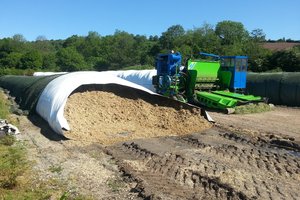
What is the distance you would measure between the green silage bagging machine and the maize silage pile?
4266mm

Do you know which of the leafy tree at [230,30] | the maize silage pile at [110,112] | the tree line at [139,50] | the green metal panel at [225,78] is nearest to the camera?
the maize silage pile at [110,112]

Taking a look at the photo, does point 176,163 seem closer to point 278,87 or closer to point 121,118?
point 121,118

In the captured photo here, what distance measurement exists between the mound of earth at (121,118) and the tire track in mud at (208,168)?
3.61 feet

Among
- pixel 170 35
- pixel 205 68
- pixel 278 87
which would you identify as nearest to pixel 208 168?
pixel 205 68

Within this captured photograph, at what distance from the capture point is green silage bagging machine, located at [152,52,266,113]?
1762cm

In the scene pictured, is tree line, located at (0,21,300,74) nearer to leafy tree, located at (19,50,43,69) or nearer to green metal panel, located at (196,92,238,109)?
leafy tree, located at (19,50,43,69)

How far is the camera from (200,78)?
18.0 metres

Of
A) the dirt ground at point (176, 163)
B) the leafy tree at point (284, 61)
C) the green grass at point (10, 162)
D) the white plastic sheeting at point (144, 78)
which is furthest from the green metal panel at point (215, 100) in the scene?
the leafy tree at point (284, 61)

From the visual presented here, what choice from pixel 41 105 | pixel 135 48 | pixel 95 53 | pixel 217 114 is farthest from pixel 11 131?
pixel 95 53

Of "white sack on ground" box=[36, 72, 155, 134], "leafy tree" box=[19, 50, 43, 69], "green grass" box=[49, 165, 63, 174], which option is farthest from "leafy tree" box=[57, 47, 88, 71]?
"green grass" box=[49, 165, 63, 174]

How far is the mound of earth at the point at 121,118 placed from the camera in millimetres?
11422

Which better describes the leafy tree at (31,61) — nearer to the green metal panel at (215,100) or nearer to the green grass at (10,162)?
the green metal panel at (215,100)

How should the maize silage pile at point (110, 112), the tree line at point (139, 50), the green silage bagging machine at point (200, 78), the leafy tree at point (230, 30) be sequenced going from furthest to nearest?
the leafy tree at point (230, 30)
the tree line at point (139, 50)
the green silage bagging machine at point (200, 78)
the maize silage pile at point (110, 112)

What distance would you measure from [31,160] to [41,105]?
A: 564cm
